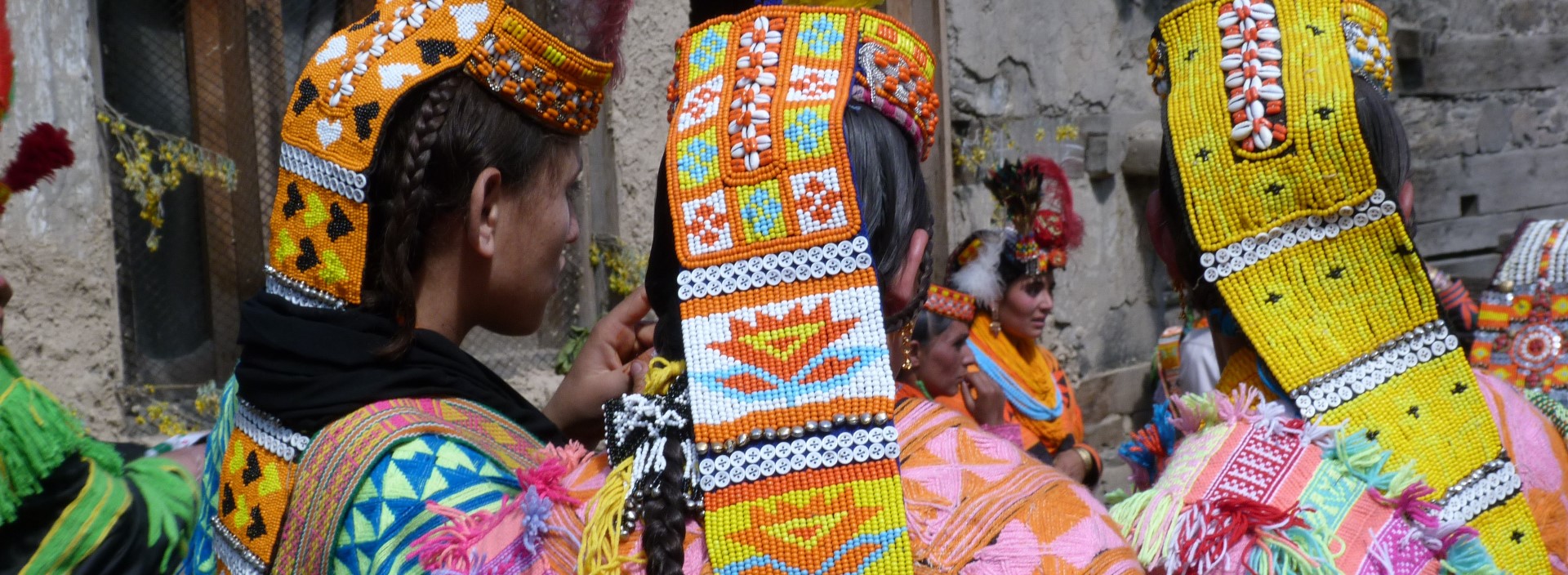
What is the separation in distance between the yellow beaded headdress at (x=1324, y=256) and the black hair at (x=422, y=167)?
110 cm

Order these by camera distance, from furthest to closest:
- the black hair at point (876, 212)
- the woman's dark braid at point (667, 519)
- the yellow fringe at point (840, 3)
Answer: the yellow fringe at point (840, 3)
the black hair at point (876, 212)
the woman's dark braid at point (667, 519)

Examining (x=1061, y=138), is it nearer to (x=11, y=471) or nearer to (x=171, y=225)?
(x=171, y=225)

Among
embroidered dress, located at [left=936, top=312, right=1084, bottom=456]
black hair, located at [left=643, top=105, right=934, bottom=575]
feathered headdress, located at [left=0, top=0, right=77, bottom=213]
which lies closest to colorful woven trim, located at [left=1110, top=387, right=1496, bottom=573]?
black hair, located at [left=643, top=105, right=934, bottom=575]

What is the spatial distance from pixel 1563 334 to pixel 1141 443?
2.33 m

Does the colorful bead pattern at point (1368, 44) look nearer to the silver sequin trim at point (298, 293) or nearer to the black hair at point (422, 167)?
the black hair at point (422, 167)

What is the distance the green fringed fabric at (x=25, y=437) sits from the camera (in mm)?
1729

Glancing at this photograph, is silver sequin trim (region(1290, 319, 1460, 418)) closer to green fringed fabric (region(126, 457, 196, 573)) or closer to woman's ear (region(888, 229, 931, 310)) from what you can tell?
woman's ear (region(888, 229, 931, 310))

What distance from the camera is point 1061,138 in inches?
246

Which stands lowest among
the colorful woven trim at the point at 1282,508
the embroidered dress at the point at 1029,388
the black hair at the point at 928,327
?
the embroidered dress at the point at 1029,388

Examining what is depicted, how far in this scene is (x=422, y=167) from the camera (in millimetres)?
1693

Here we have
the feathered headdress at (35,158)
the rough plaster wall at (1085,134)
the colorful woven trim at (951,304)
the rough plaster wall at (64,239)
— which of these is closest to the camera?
the feathered headdress at (35,158)

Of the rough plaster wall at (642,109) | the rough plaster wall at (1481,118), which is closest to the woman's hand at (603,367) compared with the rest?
the rough plaster wall at (642,109)

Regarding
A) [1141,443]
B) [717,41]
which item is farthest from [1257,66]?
[717,41]

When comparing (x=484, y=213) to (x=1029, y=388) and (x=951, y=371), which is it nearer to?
(x=951, y=371)
